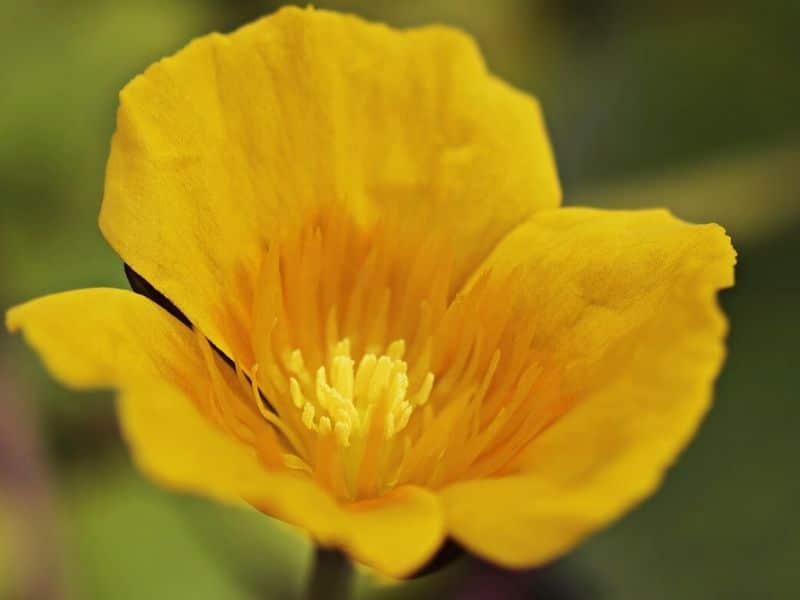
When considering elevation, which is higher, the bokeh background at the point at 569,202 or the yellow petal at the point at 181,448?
the yellow petal at the point at 181,448

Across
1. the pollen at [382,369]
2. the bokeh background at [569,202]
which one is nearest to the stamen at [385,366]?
the pollen at [382,369]

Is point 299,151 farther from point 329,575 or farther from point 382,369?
point 329,575

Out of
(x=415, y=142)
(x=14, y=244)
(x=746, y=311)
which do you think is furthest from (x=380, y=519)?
(x=746, y=311)

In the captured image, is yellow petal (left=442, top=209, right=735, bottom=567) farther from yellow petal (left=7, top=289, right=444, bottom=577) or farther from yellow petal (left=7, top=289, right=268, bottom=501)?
yellow petal (left=7, top=289, right=268, bottom=501)

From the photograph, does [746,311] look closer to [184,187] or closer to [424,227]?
[424,227]

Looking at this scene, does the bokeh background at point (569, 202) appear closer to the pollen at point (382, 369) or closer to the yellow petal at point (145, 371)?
the pollen at point (382, 369)

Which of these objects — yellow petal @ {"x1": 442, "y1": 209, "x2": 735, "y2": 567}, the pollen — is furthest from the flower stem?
yellow petal @ {"x1": 442, "y1": 209, "x2": 735, "y2": 567}
